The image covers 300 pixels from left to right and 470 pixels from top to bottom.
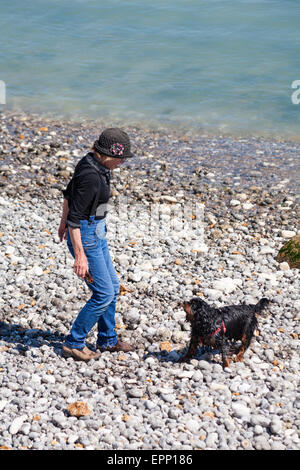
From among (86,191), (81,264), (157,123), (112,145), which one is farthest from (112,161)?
(157,123)

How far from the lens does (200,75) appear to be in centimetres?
2348

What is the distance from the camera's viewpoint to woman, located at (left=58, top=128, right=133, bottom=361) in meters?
5.73

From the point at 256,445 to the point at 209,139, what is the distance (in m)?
12.3

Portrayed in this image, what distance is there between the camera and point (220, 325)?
670cm

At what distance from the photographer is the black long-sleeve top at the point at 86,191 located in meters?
5.70

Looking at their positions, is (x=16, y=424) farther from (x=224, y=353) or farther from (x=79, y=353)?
(x=224, y=353)

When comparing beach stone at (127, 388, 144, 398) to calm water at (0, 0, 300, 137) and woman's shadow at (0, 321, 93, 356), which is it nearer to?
woman's shadow at (0, 321, 93, 356)

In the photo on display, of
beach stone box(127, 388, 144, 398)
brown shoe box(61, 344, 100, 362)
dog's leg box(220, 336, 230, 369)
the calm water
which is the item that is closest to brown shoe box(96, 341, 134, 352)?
brown shoe box(61, 344, 100, 362)

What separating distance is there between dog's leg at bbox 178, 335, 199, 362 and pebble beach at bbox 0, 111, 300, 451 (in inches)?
3.4

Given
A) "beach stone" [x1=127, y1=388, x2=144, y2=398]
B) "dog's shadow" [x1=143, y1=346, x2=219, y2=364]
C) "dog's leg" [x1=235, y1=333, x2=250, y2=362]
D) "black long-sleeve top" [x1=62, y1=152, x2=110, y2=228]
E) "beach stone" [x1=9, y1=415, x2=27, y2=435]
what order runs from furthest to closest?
"dog's shadow" [x1=143, y1=346, x2=219, y2=364], "dog's leg" [x1=235, y1=333, x2=250, y2=362], "beach stone" [x1=127, y1=388, x2=144, y2=398], "black long-sleeve top" [x1=62, y1=152, x2=110, y2=228], "beach stone" [x1=9, y1=415, x2=27, y2=435]

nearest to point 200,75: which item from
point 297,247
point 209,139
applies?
point 209,139

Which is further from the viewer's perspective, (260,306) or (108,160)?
(260,306)

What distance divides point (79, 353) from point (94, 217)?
1760 mm
